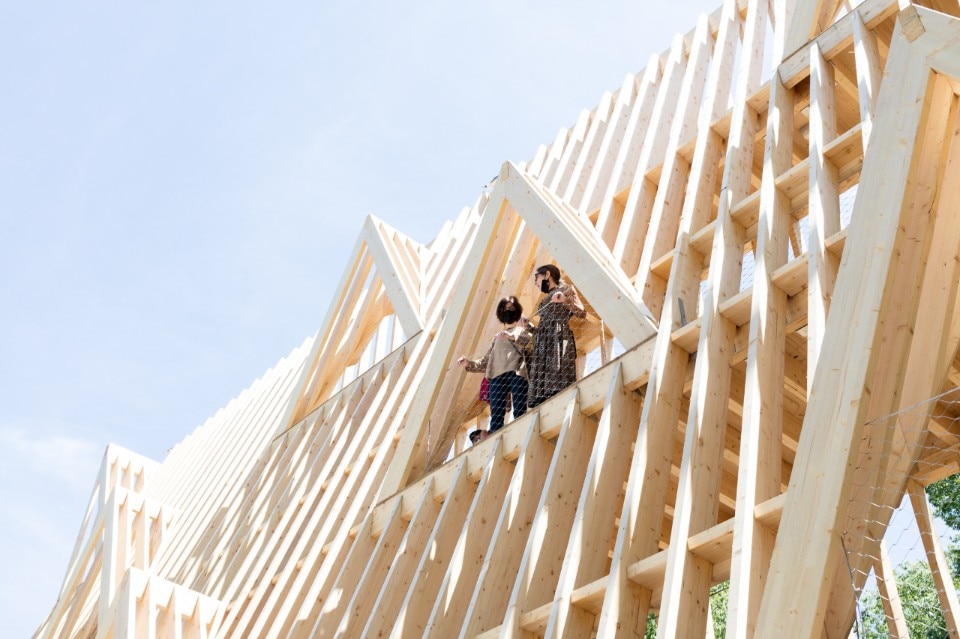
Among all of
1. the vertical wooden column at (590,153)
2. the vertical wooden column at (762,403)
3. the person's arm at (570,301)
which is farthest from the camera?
the vertical wooden column at (590,153)

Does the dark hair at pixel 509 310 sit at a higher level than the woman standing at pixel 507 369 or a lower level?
higher

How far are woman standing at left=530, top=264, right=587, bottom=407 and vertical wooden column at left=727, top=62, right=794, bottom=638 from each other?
4.02 feet

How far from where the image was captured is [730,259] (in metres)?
5.08

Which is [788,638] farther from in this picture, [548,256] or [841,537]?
[548,256]

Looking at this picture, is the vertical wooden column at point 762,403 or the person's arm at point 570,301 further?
the person's arm at point 570,301

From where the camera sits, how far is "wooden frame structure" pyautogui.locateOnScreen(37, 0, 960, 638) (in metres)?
3.98

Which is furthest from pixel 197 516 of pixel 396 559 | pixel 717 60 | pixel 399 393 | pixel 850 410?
pixel 850 410

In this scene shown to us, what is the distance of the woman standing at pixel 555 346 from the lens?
232 inches

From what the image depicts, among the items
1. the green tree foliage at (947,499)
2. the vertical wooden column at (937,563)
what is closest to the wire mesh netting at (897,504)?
the vertical wooden column at (937,563)

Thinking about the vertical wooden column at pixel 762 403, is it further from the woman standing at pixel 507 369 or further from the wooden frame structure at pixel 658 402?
the woman standing at pixel 507 369

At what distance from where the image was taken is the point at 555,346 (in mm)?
5984

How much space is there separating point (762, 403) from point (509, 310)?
2.56m

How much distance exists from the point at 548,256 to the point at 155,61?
24.4ft

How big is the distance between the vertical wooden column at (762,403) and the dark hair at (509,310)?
1.78 meters
